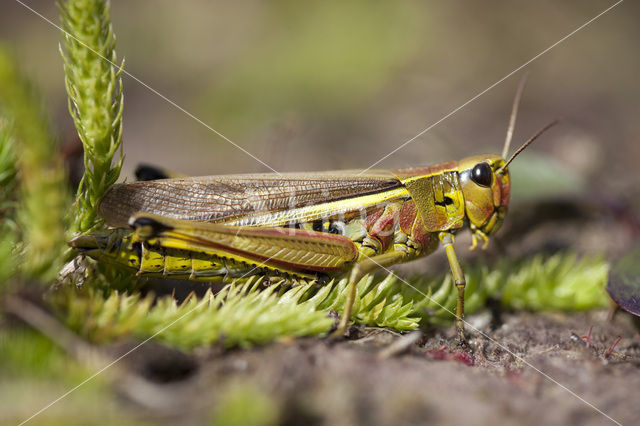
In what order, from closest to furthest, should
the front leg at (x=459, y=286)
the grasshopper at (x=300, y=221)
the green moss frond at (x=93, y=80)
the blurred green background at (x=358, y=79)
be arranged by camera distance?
the green moss frond at (x=93, y=80) < the grasshopper at (x=300, y=221) < the front leg at (x=459, y=286) < the blurred green background at (x=358, y=79)

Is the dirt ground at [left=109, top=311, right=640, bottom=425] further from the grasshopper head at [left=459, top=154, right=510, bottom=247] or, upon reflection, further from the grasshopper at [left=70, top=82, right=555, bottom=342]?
the grasshopper head at [left=459, top=154, right=510, bottom=247]

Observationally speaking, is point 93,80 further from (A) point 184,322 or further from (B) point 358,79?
(B) point 358,79

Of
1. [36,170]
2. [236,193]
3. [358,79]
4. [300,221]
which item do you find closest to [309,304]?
[300,221]

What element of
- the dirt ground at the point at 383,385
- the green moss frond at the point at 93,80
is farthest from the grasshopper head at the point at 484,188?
the green moss frond at the point at 93,80

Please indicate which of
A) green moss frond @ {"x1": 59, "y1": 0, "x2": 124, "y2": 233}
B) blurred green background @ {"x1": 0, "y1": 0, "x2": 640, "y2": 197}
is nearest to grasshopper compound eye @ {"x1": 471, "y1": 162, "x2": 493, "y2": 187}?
blurred green background @ {"x1": 0, "y1": 0, "x2": 640, "y2": 197}

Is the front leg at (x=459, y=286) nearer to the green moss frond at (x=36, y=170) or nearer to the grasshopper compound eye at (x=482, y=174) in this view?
the grasshopper compound eye at (x=482, y=174)

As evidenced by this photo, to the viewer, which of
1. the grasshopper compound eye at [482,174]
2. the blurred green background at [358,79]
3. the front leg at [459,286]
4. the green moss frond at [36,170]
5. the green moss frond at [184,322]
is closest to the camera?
the green moss frond at [36,170]

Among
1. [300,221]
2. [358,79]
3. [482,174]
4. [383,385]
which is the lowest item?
[383,385]
